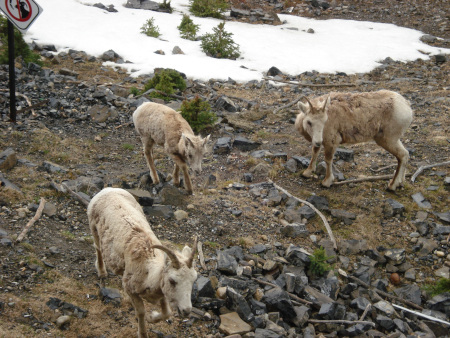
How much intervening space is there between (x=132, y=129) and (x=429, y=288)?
934 cm

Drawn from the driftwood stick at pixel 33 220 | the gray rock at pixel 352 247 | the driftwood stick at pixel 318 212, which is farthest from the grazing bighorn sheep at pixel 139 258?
the gray rock at pixel 352 247

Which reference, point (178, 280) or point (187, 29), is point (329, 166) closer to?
point (178, 280)

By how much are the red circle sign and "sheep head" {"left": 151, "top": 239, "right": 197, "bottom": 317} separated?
28.0ft

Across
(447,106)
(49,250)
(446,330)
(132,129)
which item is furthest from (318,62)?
(49,250)

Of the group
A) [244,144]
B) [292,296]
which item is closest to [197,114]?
[244,144]

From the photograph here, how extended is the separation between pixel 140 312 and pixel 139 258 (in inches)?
29.4

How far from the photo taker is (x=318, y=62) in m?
21.6

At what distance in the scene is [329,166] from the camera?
1140 cm

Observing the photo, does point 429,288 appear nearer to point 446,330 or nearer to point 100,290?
point 446,330

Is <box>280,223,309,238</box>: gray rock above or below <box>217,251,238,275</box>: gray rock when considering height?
below

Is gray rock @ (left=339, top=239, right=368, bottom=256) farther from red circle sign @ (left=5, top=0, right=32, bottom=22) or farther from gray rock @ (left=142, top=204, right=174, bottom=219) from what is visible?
red circle sign @ (left=5, top=0, right=32, bottom=22)

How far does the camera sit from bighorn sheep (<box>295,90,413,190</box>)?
1108 cm

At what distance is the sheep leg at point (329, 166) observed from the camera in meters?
11.3

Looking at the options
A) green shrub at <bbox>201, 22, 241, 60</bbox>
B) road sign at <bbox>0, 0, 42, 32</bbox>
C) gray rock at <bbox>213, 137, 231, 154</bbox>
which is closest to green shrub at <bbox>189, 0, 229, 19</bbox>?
green shrub at <bbox>201, 22, 241, 60</bbox>
